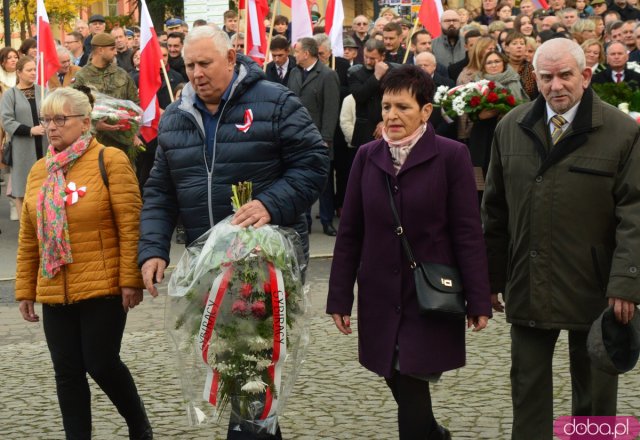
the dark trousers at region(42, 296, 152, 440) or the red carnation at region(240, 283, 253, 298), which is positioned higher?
the red carnation at region(240, 283, 253, 298)

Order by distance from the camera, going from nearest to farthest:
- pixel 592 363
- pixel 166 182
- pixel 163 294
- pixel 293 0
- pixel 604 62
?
1. pixel 592 363
2. pixel 166 182
3. pixel 163 294
4. pixel 604 62
5. pixel 293 0

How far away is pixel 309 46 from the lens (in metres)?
14.3

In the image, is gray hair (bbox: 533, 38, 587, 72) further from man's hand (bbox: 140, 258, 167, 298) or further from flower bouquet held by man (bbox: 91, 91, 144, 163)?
flower bouquet held by man (bbox: 91, 91, 144, 163)

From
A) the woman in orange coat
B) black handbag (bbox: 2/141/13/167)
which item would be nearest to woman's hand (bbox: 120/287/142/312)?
the woman in orange coat

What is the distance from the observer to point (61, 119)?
6.08 meters

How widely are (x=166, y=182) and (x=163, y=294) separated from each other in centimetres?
507

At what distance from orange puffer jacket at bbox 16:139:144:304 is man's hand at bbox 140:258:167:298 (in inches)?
9.3

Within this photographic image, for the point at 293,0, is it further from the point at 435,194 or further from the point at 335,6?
the point at 435,194

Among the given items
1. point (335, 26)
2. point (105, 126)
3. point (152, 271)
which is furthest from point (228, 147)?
point (335, 26)

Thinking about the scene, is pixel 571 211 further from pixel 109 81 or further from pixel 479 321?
pixel 109 81

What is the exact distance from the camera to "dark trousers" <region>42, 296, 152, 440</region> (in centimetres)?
603

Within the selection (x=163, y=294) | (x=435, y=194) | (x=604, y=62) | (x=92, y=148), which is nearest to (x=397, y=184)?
(x=435, y=194)

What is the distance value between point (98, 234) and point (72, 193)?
0.73 feet

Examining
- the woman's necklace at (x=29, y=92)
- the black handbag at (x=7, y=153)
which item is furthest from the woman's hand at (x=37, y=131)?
the black handbag at (x=7, y=153)
